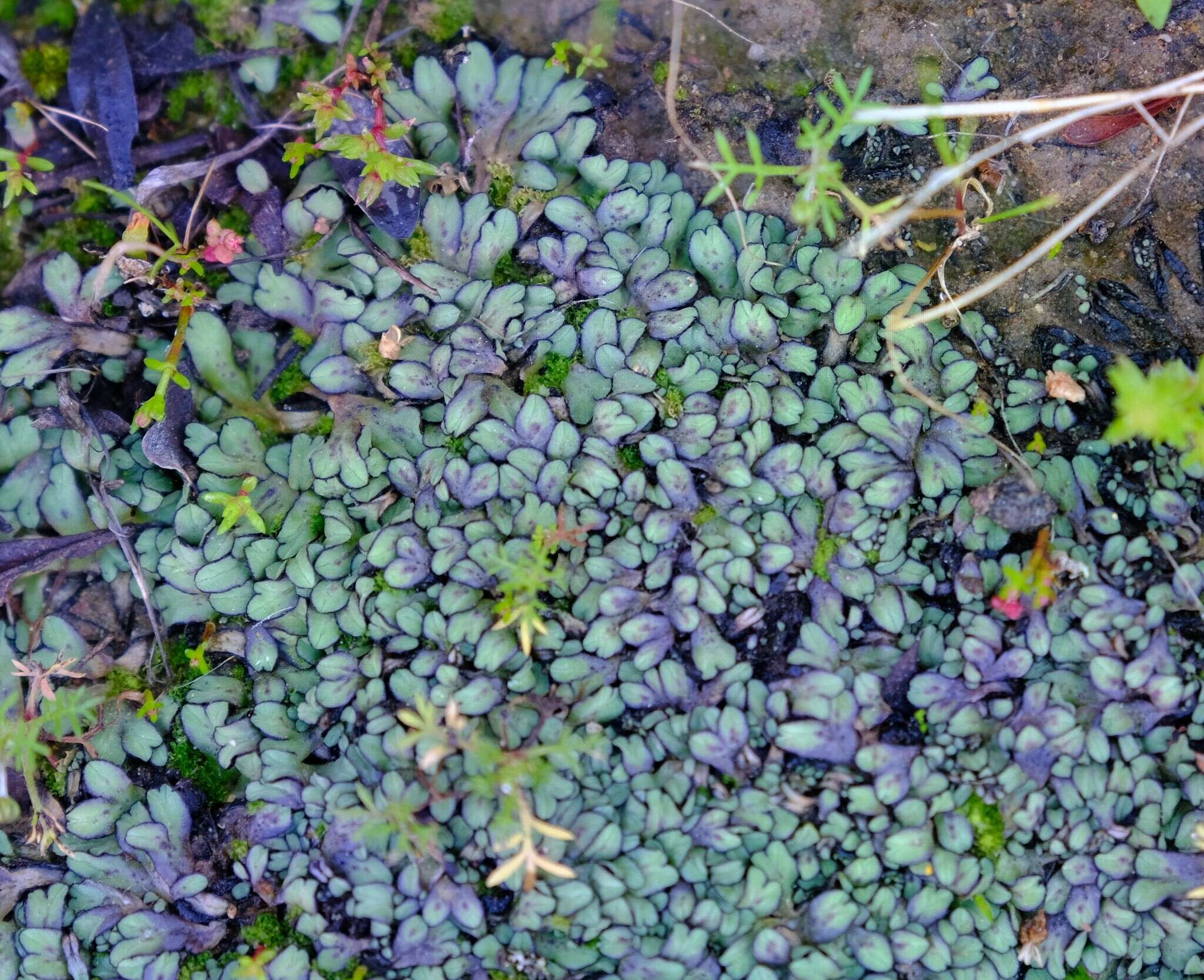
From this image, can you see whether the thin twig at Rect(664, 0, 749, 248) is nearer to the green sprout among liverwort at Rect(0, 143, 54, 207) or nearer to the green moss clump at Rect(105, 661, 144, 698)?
the green sprout among liverwort at Rect(0, 143, 54, 207)

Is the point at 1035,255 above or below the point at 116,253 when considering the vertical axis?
above

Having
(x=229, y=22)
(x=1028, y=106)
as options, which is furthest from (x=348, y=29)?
(x=1028, y=106)

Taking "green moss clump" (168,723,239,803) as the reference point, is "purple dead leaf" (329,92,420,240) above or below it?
above

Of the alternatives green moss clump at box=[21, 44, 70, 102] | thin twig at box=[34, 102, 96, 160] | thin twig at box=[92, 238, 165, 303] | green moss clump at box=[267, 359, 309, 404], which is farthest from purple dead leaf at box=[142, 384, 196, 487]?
green moss clump at box=[21, 44, 70, 102]

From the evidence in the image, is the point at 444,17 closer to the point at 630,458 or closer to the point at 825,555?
the point at 630,458

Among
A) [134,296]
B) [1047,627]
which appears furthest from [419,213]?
[1047,627]

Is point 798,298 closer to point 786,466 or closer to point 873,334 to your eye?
point 873,334

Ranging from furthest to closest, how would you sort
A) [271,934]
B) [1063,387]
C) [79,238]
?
[79,238], [1063,387], [271,934]
